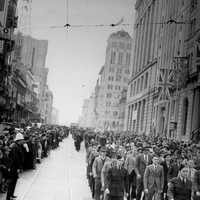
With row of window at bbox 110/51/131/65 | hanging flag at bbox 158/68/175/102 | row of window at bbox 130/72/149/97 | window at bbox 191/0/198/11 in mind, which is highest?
row of window at bbox 110/51/131/65

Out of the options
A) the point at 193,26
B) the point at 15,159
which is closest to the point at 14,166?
the point at 15,159

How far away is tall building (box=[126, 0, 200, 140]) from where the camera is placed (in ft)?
129

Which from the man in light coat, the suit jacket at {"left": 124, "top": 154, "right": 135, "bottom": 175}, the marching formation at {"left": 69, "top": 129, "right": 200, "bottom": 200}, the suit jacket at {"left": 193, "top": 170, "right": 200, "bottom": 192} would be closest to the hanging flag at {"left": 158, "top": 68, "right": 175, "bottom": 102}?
the suit jacket at {"left": 124, "top": 154, "right": 135, "bottom": 175}

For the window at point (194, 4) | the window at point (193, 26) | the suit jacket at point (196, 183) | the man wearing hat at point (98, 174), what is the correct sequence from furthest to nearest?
the window at point (193, 26) < the window at point (194, 4) < the man wearing hat at point (98, 174) < the suit jacket at point (196, 183)

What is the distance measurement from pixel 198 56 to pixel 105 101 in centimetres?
15024

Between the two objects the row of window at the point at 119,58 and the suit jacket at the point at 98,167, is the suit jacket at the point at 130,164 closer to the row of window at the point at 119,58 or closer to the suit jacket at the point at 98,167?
the suit jacket at the point at 98,167

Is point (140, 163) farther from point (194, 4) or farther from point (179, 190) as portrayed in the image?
point (194, 4)

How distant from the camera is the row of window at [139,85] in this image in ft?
237

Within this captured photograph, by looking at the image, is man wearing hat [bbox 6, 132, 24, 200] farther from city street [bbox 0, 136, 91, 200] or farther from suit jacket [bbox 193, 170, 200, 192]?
suit jacket [bbox 193, 170, 200, 192]

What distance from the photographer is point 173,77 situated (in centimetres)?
4338

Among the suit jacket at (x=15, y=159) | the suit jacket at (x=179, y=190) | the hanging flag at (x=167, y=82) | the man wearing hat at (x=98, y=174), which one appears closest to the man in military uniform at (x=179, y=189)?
the suit jacket at (x=179, y=190)

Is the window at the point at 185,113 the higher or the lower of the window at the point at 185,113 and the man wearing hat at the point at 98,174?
the higher

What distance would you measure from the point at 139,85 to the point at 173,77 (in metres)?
34.9

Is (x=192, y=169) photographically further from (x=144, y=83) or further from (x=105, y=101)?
(x=105, y=101)
